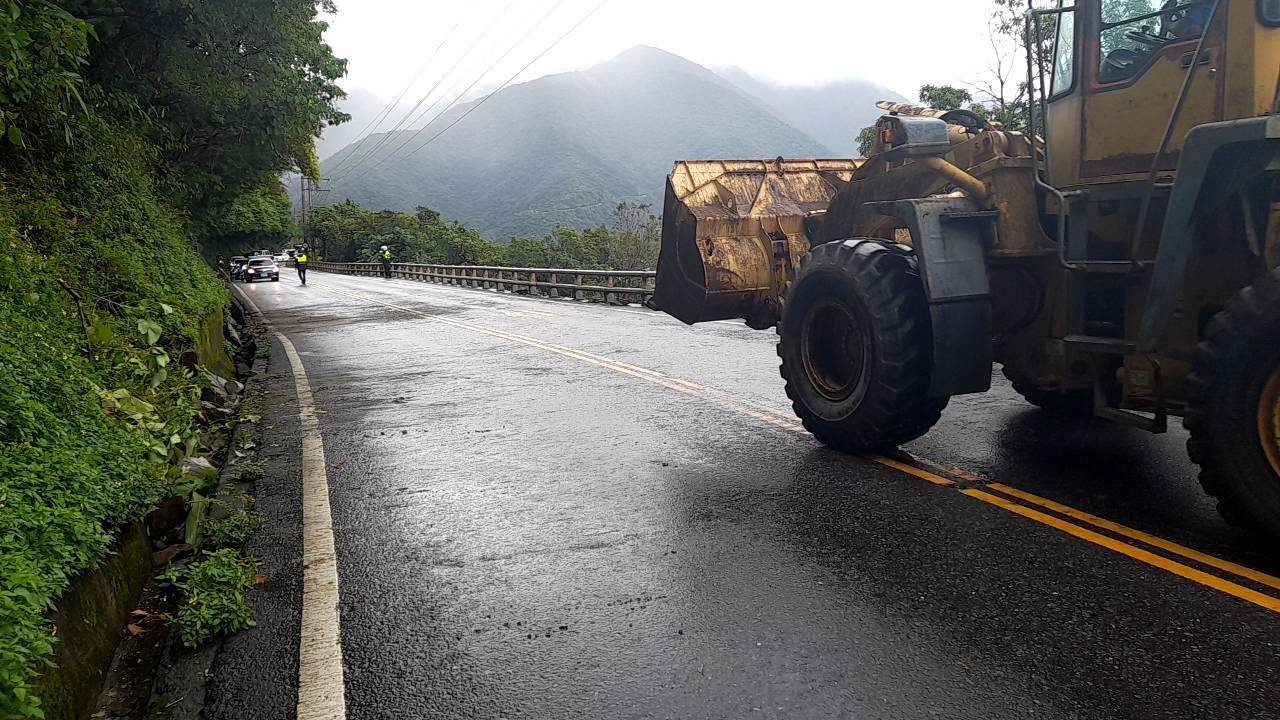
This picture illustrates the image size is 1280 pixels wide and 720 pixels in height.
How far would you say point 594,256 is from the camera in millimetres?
68062

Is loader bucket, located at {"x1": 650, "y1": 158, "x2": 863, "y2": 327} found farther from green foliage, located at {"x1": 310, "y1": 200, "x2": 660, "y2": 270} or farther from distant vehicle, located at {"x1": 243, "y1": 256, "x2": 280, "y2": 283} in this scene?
green foliage, located at {"x1": 310, "y1": 200, "x2": 660, "y2": 270}

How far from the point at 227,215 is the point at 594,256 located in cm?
4107

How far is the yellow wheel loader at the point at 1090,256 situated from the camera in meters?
4.05

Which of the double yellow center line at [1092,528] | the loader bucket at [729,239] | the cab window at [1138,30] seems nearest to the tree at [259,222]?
the loader bucket at [729,239]

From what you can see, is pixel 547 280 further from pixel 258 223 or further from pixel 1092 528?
pixel 1092 528

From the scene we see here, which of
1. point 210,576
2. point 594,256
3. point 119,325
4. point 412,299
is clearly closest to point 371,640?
point 210,576

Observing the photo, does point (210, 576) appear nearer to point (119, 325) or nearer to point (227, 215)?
point (119, 325)

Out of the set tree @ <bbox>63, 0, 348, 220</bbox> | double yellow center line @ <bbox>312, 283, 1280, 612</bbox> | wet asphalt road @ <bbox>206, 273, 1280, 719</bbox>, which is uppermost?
tree @ <bbox>63, 0, 348, 220</bbox>

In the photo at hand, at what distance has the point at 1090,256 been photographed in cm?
521

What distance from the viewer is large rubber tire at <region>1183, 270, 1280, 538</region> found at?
152 inches

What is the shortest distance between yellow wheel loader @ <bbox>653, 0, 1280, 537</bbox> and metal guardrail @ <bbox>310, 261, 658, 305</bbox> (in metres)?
3.16

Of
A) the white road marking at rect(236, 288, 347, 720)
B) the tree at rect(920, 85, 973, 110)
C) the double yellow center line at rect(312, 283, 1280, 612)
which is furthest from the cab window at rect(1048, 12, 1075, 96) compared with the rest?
the tree at rect(920, 85, 973, 110)

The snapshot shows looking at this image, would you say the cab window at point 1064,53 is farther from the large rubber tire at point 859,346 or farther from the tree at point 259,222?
the tree at point 259,222

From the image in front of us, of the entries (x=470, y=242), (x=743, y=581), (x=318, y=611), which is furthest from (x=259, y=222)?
(x=470, y=242)
